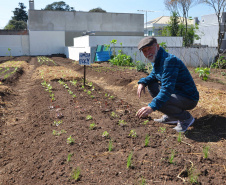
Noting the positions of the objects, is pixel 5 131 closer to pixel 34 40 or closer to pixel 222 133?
pixel 222 133

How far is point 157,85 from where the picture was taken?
397 centimetres

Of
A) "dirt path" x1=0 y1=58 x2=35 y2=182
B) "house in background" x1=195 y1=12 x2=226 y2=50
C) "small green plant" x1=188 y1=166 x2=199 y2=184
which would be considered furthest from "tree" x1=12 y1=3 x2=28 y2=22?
"small green plant" x1=188 y1=166 x2=199 y2=184

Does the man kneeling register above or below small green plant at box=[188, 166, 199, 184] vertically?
above

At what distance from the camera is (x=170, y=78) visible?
3.17m

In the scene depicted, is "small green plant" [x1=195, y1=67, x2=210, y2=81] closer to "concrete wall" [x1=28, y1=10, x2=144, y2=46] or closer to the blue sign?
the blue sign

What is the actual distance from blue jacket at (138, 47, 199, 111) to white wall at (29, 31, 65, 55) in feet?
92.9

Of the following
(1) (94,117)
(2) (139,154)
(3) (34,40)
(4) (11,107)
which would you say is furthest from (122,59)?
(3) (34,40)

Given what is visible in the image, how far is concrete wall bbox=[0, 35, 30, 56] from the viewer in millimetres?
29062

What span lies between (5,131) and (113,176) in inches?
104

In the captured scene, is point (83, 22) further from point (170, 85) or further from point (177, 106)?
point (170, 85)

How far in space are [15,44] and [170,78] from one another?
98.8ft

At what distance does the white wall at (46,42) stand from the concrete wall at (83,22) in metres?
1.68

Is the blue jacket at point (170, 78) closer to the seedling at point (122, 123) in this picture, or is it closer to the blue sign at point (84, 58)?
the seedling at point (122, 123)

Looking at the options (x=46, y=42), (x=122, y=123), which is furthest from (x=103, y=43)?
(x=122, y=123)
